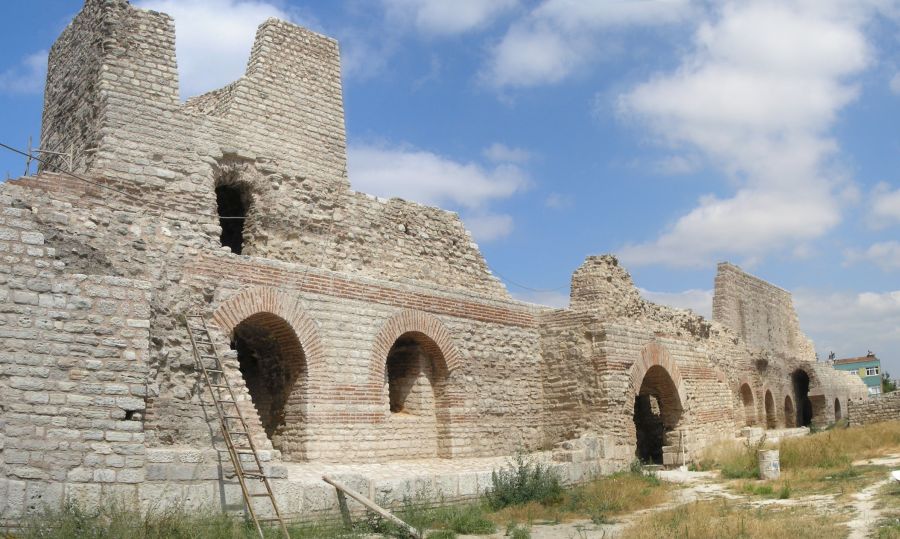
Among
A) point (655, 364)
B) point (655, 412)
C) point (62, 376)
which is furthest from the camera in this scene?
point (655, 412)

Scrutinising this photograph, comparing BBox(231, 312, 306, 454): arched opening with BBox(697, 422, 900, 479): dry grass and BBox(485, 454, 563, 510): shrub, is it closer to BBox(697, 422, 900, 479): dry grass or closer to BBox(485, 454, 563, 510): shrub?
BBox(485, 454, 563, 510): shrub

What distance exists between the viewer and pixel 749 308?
27328mm

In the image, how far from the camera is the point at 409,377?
13.6m

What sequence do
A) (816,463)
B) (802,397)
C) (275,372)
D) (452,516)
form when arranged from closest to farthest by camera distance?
(452,516) < (275,372) < (816,463) < (802,397)

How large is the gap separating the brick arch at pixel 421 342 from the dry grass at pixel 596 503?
113 inches

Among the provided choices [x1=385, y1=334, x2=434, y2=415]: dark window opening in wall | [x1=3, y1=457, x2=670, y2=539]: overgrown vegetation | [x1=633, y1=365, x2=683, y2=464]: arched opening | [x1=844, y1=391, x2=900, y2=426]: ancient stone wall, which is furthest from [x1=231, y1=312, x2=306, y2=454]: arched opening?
[x1=844, y1=391, x2=900, y2=426]: ancient stone wall

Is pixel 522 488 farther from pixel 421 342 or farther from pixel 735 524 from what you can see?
pixel 421 342

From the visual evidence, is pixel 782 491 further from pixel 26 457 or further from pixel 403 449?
pixel 26 457

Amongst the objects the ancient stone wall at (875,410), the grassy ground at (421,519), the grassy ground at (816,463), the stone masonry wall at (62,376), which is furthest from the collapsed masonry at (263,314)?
the ancient stone wall at (875,410)

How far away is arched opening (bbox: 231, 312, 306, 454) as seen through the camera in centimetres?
1120

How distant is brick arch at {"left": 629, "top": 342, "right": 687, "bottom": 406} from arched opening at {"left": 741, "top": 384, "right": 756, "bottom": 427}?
23.7 feet

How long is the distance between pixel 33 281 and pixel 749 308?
24.2 meters

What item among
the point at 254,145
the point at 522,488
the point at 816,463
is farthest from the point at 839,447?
→ the point at 254,145

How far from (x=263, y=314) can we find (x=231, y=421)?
6.63 feet
